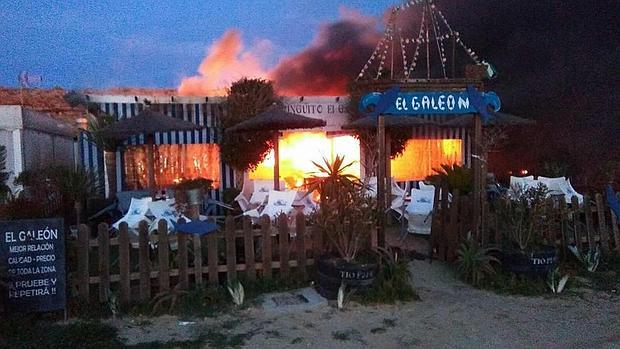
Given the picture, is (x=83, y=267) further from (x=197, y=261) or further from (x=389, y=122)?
(x=389, y=122)

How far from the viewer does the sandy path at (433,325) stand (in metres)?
5.17

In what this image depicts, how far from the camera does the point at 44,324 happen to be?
555cm

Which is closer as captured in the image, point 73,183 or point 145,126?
point 145,126

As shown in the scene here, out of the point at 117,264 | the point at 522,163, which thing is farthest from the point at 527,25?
the point at 117,264

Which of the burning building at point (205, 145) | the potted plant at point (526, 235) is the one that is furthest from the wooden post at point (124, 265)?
the burning building at point (205, 145)

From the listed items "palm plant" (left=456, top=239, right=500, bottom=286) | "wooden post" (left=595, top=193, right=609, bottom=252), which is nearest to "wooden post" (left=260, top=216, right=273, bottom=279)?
"palm plant" (left=456, top=239, right=500, bottom=286)

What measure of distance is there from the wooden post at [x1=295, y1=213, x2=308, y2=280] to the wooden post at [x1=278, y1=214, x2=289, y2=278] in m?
0.14

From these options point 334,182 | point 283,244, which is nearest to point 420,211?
point 334,182

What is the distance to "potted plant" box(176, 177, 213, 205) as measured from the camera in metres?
10.4

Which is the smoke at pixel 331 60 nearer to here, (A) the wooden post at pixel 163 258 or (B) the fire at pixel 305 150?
(B) the fire at pixel 305 150

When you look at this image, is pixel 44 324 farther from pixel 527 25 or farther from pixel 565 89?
pixel 527 25

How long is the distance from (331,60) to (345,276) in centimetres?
1308

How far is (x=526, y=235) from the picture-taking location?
6969mm

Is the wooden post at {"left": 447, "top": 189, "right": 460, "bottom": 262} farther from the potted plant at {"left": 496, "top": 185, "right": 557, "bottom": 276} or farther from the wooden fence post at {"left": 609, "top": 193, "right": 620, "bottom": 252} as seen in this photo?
the wooden fence post at {"left": 609, "top": 193, "right": 620, "bottom": 252}
